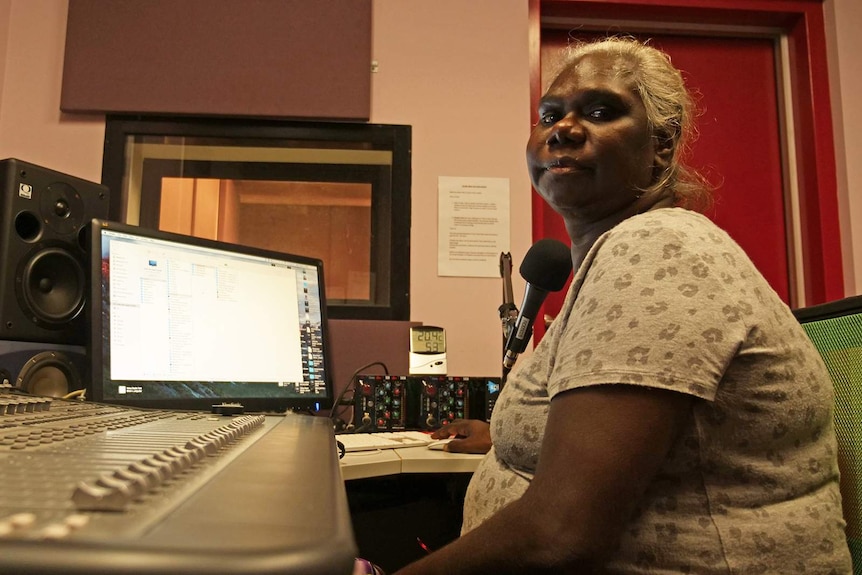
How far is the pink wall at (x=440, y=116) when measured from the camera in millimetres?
2059

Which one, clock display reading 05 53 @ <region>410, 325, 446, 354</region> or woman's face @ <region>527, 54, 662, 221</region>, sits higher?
woman's face @ <region>527, 54, 662, 221</region>

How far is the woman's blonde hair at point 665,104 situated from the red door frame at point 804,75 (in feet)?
3.96

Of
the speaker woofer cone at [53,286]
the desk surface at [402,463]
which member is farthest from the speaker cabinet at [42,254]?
the desk surface at [402,463]

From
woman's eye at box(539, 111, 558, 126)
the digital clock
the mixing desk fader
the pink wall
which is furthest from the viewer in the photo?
the pink wall

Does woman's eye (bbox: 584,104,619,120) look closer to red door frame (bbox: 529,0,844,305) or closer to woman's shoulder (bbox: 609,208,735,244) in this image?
woman's shoulder (bbox: 609,208,735,244)

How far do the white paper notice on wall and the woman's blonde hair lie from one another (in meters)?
1.06

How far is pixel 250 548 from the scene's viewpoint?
0.75 feet

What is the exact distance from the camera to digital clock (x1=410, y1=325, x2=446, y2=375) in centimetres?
182

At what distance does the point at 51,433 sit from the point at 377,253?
172 centimetres

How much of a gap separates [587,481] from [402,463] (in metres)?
0.64

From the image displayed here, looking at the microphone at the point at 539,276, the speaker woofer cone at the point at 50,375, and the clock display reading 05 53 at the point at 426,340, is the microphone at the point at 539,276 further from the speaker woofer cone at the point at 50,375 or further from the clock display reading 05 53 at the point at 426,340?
the speaker woofer cone at the point at 50,375

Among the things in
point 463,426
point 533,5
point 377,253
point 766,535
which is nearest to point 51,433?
point 766,535

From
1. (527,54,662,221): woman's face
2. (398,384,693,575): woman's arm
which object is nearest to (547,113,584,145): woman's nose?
(527,54,662,221): woman's face

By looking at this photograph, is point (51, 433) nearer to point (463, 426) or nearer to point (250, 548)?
point (250, 548)
